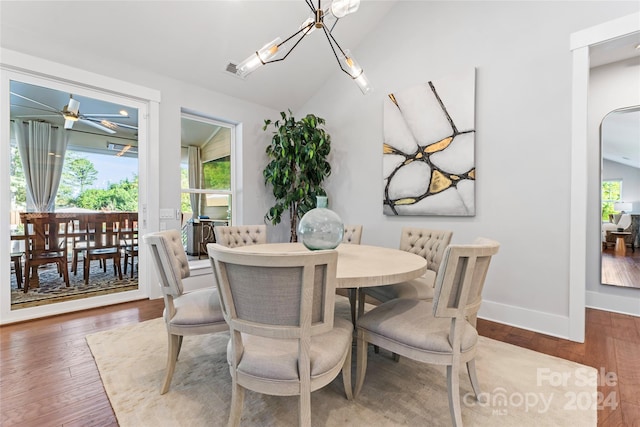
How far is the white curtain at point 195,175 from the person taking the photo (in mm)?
4027

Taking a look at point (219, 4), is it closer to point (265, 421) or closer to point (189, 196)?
point (189, 196)

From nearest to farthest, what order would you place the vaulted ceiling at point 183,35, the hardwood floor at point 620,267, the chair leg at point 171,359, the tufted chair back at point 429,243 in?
the chair leg at point 171,359
the tufted chair back at point 429,243
the vaulted ceiling at point 183,35
the hardwood floor at point 620,267

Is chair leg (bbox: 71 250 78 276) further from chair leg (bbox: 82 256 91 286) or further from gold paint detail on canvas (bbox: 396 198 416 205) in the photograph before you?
gold paint detail on canvas (bbox: 396 198 416 205)

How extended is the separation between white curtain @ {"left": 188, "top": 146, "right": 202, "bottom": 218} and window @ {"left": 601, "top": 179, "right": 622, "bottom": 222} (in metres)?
5.09

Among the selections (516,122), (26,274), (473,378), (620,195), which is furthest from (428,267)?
(26,274)

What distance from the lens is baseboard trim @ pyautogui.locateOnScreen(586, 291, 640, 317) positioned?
9.80 feet

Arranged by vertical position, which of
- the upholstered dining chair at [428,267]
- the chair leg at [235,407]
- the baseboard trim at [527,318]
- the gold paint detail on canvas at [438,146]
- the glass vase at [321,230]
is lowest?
the baseboard trim at [527,318]

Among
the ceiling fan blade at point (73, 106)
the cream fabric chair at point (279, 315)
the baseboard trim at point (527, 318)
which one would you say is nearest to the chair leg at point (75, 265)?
the ceiling fan blade at point (73, 106)

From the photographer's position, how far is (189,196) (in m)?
4.02

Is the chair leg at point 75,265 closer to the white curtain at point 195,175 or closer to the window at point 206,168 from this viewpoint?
the window at point 206,168

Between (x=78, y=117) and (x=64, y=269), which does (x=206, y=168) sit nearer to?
(x=78, y=117)

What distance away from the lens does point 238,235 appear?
2.98 metres

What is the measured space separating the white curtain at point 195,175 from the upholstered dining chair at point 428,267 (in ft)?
9.39

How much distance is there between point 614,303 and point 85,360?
5048mm
